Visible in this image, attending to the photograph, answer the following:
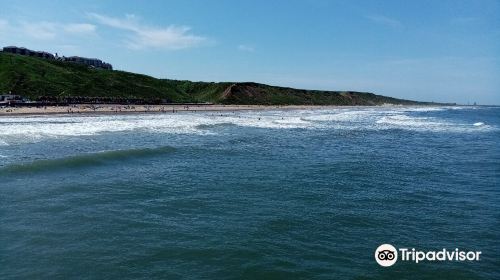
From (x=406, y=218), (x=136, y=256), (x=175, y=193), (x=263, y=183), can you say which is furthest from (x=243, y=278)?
(x=263, y=183)

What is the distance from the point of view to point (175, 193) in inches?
686

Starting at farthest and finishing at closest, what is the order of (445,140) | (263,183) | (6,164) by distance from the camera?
(445,140)
(6,164)
(263,183)

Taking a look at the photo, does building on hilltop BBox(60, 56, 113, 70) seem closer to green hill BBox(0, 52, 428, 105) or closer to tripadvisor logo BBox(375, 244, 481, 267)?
green hill BBox(0, 52, 428, 105)

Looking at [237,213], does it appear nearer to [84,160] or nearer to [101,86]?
[84,160]

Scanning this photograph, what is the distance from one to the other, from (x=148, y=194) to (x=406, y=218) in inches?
372

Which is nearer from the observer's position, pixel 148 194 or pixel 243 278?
pixel 243 278

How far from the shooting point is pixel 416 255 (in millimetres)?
11203

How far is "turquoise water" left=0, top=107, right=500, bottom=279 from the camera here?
1048 cm

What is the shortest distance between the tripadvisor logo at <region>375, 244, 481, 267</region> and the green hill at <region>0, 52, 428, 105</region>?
84794mm

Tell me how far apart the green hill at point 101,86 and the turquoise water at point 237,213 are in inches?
2804

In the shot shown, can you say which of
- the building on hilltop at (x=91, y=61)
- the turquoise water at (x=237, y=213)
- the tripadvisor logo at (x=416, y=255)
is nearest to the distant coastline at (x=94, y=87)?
the building on hilltop at (x=91, y=61)

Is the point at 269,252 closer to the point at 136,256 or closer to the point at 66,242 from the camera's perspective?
the point at 136,256

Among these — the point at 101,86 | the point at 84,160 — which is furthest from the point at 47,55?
the point at 84,160

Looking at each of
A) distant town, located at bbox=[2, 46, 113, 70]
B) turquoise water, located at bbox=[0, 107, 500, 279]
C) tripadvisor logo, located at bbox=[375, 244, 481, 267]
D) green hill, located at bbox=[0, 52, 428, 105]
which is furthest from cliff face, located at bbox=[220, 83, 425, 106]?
tripadvisor logo, located at bbox=[375, 244, 481, 267]
